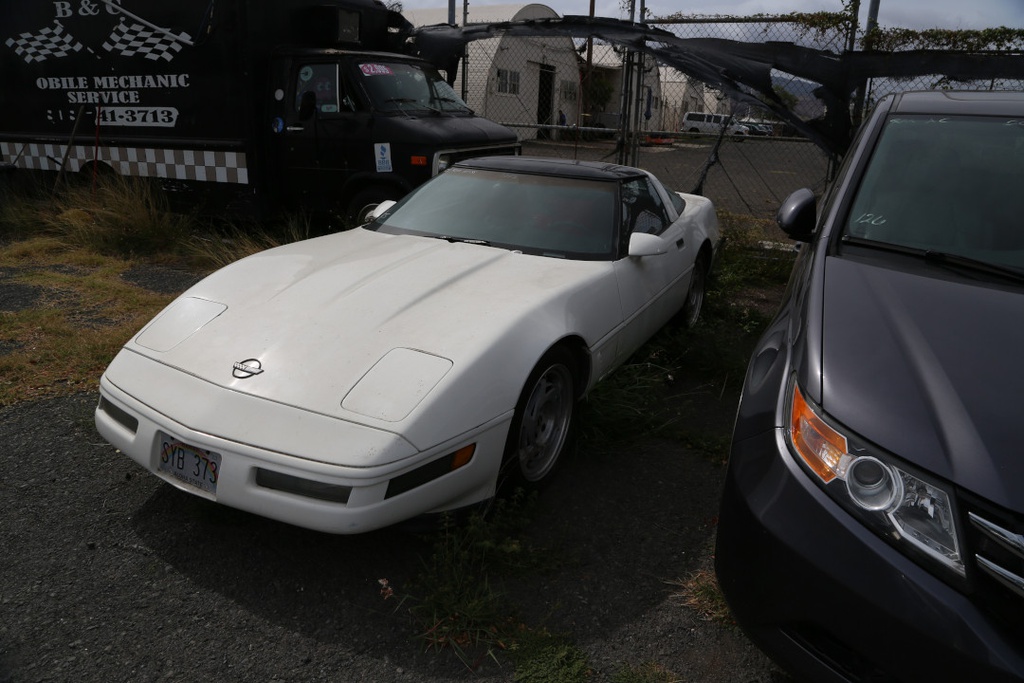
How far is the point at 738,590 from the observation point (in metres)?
1.99

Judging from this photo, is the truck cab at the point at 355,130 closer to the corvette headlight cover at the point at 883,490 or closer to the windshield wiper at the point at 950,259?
the windshield wiper at the point at 950,259

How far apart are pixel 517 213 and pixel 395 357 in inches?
60.8

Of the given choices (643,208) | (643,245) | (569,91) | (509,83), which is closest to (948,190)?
(643,245)

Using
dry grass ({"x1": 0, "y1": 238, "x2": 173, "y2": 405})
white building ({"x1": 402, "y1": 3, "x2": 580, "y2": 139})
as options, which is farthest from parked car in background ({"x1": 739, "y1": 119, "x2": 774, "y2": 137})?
white building ({"x1": 402, "y1": 3, "x2": 580, "y2": 139})

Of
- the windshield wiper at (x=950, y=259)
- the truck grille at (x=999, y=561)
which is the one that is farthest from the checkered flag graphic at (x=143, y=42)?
the truck grille at (x=999, y=561)

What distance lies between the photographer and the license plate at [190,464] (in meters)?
2.57

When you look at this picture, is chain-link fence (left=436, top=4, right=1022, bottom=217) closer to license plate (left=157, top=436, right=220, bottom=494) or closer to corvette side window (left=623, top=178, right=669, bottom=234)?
corvette side window (left=623, top=178, right=669, bottom=234)

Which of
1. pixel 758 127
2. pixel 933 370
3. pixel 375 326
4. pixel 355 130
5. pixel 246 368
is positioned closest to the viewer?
pixel 933 370

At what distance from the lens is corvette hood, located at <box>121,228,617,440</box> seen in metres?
2.64

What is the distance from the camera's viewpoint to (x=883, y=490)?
1.79m

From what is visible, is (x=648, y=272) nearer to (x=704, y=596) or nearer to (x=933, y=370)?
(x=704, y=596)

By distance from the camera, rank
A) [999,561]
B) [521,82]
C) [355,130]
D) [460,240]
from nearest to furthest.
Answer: [999,561]
[460,240]
[355,130]
[521,82]

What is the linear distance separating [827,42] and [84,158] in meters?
7.48

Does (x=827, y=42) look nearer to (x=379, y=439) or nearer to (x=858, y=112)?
(x=858, y=112)
